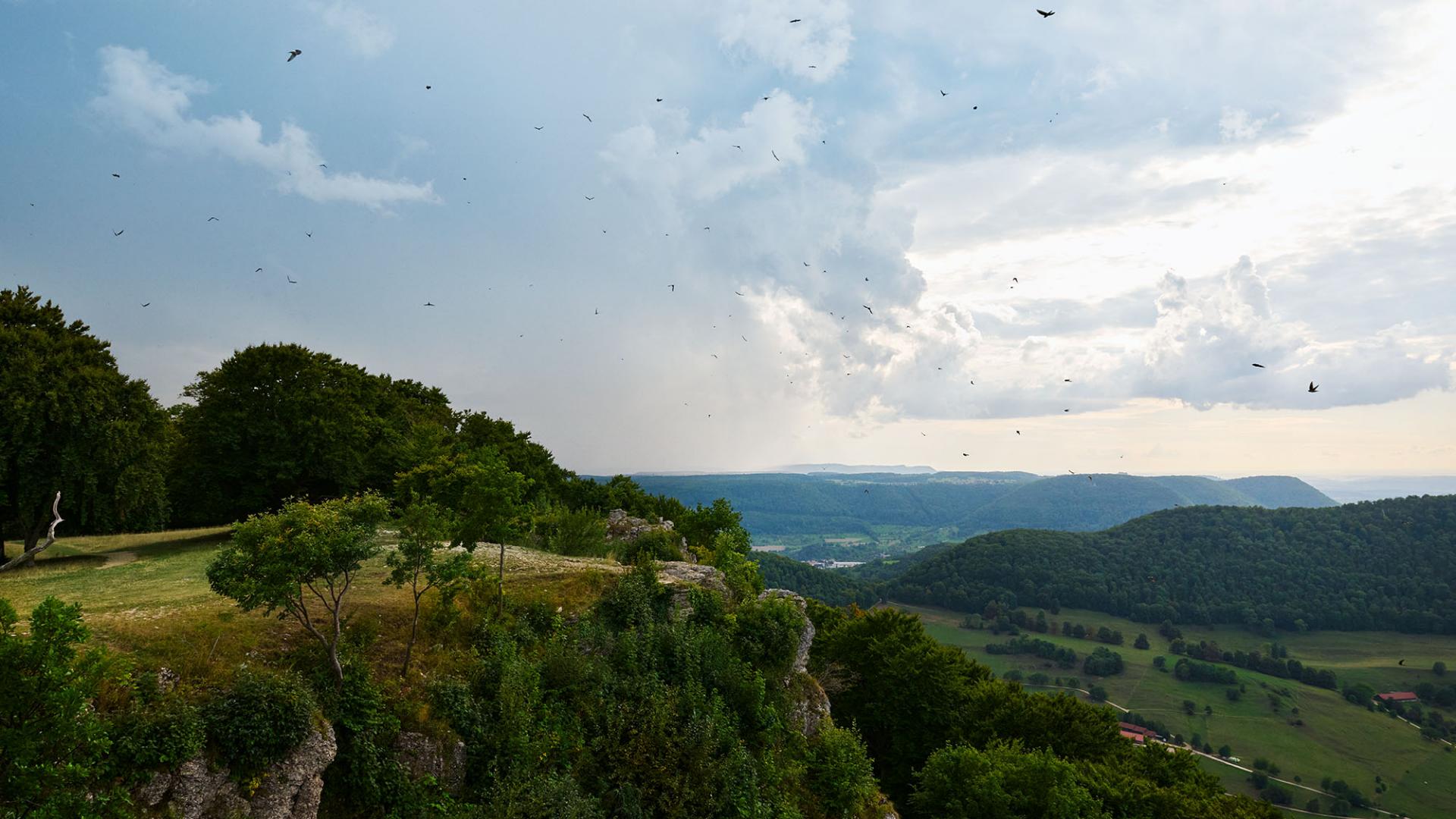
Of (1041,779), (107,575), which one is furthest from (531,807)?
(1041,779)

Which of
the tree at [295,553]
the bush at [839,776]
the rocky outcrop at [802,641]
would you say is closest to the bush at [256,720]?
the tree at [295,553]

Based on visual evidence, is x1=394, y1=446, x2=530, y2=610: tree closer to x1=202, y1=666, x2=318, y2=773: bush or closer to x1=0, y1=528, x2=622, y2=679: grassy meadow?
x1=0, y1=528, x2=622, y2=679: grassy meadow

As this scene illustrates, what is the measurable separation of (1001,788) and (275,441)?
42.6 meters

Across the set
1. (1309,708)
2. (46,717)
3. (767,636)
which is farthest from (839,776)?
(1309,708)

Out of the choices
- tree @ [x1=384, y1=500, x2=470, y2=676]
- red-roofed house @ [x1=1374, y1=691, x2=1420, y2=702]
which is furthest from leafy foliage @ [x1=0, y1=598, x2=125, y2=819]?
red-roofed house @ [x1=1374, y1=691, x2=1420, y2=702]

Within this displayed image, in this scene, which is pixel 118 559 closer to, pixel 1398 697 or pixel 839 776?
pixel 839 776

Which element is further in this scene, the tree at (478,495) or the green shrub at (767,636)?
the green shrub at (767,636)

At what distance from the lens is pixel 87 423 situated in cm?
2766

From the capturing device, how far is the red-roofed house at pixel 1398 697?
141875mm

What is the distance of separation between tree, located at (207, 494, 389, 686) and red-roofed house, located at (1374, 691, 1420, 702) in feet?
685

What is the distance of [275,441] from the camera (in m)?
37.2

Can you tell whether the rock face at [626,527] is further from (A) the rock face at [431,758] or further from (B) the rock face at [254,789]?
(B) the rock face at [254,789]

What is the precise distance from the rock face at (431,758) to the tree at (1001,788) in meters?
23.2

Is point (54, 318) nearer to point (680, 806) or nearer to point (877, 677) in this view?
point (680, 806)
